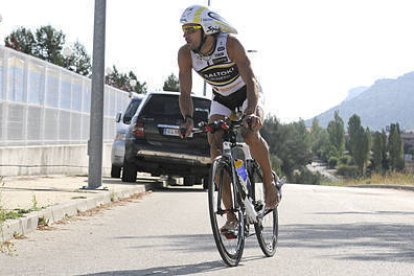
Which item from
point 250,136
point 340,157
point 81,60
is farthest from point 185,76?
point 340,157

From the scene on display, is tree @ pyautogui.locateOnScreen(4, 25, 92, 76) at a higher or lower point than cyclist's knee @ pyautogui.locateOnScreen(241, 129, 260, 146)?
higher

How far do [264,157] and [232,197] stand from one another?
593mm

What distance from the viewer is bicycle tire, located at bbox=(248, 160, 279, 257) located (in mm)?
7383

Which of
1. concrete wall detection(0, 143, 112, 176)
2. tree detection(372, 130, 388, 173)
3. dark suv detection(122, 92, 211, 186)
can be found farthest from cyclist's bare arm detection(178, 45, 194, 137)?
tree detection(372, 130, 388, 173)

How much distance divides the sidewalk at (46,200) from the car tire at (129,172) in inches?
33.1

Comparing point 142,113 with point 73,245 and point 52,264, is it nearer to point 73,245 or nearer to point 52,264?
point 73,245

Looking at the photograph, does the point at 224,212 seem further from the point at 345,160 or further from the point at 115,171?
the point at 345,160

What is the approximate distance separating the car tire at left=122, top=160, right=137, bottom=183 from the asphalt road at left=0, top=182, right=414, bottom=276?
4941 mm

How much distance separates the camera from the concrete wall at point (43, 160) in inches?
669

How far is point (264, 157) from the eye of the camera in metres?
7.39

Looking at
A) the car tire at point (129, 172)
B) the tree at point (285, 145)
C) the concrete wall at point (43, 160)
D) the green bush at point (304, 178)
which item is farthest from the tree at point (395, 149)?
the car tire at point (129, 172)

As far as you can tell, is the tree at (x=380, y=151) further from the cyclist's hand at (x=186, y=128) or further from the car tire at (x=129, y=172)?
the cyclist's hand at (x=186, y=128)

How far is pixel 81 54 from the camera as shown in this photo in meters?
61.4

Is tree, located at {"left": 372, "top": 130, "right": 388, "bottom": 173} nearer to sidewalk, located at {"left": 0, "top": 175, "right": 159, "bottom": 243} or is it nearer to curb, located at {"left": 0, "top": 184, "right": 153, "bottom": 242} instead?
sidewalk, located at {"left": 0, "top": 175, "right": 159, "bottom": 243}
